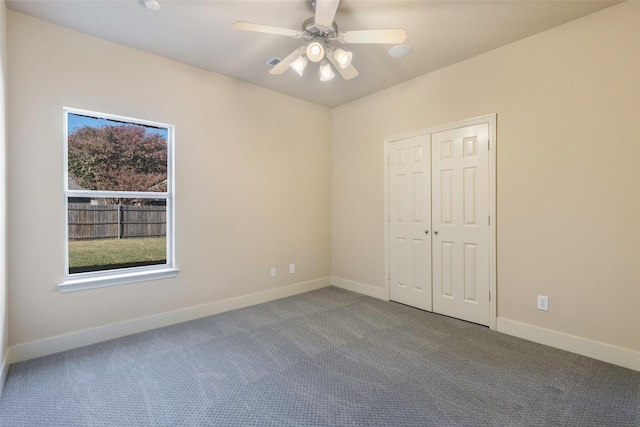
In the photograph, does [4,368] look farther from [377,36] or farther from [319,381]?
[377,36]

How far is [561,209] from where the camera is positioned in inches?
105

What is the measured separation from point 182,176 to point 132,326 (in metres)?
1.57

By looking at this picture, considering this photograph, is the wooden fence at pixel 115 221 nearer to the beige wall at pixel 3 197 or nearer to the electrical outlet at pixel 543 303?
the beige wall at pixel 3 197

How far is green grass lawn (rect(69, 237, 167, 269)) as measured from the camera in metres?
2.82

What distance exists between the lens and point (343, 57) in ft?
7.73

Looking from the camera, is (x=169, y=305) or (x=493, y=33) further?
(x=169, y=305)

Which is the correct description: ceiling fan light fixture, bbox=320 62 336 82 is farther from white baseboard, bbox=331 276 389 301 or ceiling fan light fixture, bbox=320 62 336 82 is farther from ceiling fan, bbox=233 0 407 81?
white baseboard, bbox=331 276 389 301

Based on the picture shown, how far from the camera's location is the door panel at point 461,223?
3.17 meters

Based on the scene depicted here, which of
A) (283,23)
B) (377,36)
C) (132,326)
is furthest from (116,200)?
(377,36)

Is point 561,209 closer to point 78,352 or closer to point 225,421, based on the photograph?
point 225,421

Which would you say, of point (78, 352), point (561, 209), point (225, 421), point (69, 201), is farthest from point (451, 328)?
point (69, 201)

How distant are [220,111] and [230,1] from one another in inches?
56.6

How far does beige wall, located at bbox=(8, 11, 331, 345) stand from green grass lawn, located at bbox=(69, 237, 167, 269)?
0.16m

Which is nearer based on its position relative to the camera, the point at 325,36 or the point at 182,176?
the point at 325,36
